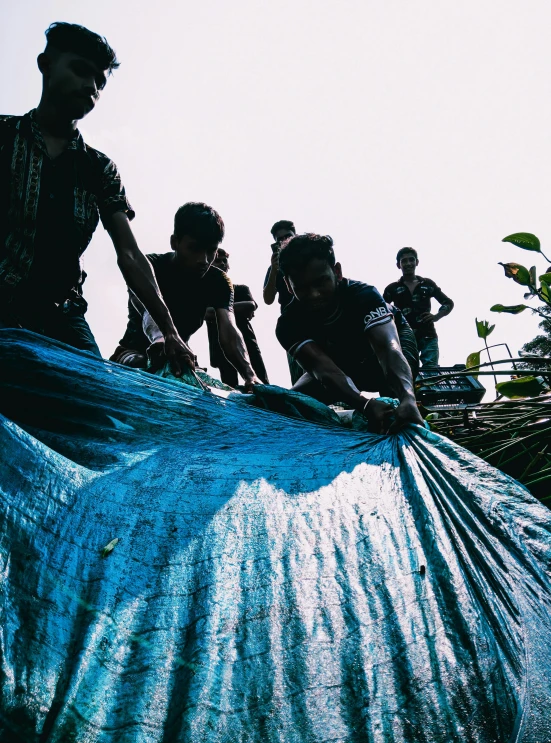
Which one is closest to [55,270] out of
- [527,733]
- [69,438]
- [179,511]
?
[69,438]

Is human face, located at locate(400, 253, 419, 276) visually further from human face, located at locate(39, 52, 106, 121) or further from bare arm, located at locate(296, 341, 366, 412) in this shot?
human face, located at locate(39, 52, 106, 121)

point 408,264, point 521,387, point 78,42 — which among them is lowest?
point 521,387

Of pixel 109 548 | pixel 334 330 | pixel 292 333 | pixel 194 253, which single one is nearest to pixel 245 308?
pixel 194 253

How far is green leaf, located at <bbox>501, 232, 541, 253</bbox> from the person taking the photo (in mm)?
1848

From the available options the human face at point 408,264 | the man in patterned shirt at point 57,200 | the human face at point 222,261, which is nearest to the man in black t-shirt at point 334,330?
the man in patterned shirt at point 57,200

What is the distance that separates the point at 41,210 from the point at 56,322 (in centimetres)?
30

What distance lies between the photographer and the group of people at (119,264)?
65.6 inches

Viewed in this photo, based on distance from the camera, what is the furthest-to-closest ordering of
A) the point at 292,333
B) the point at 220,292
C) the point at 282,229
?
the point at 282,229
the point at 220,292
the point at 292,333

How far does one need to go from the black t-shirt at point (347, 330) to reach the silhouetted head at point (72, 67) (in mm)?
966

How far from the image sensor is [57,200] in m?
1.73

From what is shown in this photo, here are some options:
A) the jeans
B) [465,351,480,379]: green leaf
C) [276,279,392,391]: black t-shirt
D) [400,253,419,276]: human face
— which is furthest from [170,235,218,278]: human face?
[400,253,419,276]: human face

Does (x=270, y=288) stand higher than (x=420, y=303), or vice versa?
(x=270, y=288)

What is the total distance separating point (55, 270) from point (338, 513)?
1120 millimetres

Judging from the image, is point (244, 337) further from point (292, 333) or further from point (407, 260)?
point (292, 333)
